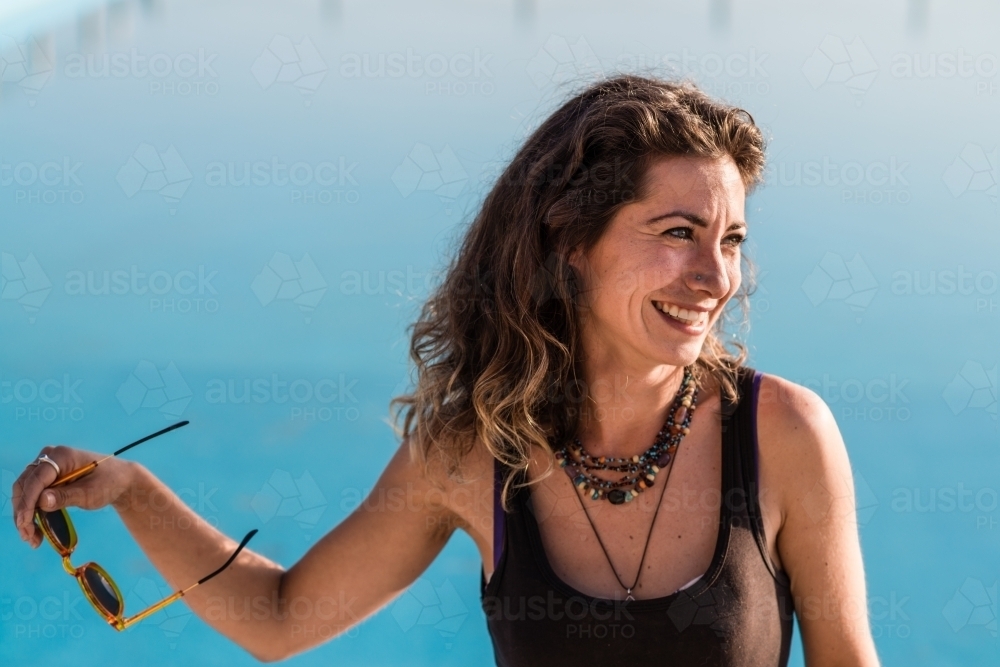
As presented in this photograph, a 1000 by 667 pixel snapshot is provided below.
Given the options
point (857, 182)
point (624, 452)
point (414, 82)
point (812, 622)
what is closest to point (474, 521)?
point (624, 452)

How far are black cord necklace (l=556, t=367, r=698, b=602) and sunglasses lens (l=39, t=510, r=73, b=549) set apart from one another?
2.50 ft

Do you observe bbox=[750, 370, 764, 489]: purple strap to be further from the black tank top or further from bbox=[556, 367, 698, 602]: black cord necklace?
bbox=[556, 367, 698, 602]: black cord necklace

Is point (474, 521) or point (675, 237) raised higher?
point (675, 237)

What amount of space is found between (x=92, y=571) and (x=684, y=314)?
1.02 meters

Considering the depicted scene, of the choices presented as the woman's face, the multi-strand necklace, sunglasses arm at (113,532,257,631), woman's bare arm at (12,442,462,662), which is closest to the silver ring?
woman's bare arm at (12,442,462,662)

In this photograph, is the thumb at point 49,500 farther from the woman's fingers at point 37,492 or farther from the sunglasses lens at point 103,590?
the sunglasses lens at point 103,590

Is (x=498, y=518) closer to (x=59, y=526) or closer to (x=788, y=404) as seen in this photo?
(x=788, y=404)

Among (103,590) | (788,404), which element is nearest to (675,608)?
(788,404)

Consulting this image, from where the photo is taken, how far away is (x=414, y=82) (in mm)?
8406

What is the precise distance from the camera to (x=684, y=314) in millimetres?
1599

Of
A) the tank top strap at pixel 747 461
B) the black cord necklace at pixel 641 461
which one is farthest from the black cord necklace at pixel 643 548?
the tank top strap at pixel 747 461

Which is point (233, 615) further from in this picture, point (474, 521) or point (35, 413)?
point (35, 413)

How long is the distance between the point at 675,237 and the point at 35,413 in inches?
178

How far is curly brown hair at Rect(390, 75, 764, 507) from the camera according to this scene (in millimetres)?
1639
